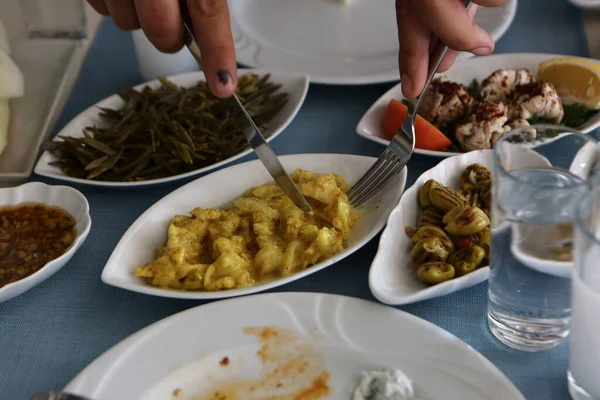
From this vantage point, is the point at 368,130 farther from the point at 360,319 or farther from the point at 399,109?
the point at 360,319

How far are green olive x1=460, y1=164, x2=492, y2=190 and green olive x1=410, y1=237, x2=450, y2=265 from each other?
203 mm

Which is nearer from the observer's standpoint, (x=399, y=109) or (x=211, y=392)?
(x=211, y=392)

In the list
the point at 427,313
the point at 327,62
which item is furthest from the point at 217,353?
the point at 327,62

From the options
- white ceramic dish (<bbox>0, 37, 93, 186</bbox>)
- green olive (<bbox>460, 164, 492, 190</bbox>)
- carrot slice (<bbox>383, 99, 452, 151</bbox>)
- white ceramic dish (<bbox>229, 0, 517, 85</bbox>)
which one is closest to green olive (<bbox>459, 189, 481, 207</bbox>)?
green olive (<bbox>460, 164, 492, 190</bbox>)

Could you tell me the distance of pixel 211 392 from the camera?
112 centimetres

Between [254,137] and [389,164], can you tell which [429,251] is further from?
[254,137]

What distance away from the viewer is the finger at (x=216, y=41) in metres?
1.27

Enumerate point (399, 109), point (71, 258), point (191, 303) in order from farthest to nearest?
1. point (399, 109)
2. point (71, 258)
3. point (191, 303)

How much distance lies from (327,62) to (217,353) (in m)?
1.16

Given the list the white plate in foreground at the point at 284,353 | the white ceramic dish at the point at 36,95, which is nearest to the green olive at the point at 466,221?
the white plate in foreground at the point at 284,353

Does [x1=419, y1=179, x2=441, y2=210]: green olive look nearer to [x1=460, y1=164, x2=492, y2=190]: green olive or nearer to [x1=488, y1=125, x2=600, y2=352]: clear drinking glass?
[x1=460, y1=164, x2=492, y2=190]: green olive

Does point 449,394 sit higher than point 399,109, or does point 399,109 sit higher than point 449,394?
point 399,109

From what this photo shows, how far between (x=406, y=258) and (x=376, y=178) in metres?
0.23

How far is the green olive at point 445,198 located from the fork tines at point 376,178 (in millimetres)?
127
